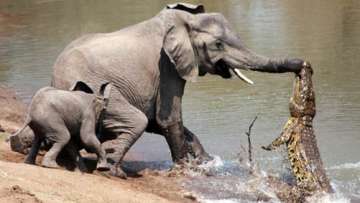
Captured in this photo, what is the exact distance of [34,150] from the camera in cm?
922

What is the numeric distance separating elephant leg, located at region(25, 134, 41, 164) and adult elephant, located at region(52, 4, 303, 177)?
769mm

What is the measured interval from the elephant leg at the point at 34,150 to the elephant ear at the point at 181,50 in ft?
5.98

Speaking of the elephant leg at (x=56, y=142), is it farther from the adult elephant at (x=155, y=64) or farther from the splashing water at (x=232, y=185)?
the splashing water at (x=232, y=185)

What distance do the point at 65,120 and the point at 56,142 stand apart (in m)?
0.23

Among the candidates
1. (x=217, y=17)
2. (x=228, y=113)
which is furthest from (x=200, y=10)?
(x=228, y=113)

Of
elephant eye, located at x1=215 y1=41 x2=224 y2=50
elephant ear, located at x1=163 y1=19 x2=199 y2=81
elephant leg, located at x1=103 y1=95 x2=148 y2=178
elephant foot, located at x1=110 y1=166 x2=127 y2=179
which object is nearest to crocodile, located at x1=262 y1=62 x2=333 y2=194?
elephant eye, located at x1=215 y1=41 x2=224 y2=50

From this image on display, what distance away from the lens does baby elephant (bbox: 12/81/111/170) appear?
8.98 m

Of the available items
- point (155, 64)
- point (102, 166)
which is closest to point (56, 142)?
point (102, 166)

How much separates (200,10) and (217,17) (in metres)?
0.40

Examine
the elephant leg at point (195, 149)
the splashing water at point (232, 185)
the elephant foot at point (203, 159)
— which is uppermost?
the elephant leg at point (195, 149)

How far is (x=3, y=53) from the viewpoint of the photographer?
21.8 m

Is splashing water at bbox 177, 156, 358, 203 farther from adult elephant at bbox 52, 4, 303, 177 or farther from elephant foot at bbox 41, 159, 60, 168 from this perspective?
elephant foot at bbox 41, 159, 60, 168

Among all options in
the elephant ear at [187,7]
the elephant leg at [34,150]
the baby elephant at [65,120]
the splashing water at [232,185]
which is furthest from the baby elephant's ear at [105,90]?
the elephant ear at [187,7]

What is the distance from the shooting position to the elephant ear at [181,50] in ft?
33.5
